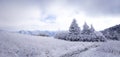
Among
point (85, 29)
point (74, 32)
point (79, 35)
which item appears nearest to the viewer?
point (74, 32)

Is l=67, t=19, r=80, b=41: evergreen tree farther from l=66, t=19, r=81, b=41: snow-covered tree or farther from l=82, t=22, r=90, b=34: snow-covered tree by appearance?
l=82, t=22, r=90, b=34: snow-covered tree

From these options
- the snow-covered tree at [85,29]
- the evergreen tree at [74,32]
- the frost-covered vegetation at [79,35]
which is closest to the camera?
the evergreen tree at [74,32]

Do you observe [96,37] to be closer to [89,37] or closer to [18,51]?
[89,37]

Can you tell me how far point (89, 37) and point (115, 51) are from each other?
42.6 m

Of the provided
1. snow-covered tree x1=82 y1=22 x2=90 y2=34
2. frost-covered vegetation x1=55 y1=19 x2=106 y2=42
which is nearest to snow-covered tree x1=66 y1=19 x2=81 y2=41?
frost-covered vegetation x1=55 y1=19 x2=106 y2=42

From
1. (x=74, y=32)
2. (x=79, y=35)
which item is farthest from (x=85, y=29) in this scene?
(x=74, y=32)

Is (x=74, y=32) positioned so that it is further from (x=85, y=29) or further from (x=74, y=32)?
(x=85, y=29)

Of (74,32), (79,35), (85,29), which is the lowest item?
(79,35)

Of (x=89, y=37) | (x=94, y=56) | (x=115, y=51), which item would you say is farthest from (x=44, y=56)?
(x=89, y=37)

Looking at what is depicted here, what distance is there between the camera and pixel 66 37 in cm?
6216

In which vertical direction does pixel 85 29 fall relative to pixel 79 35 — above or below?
above

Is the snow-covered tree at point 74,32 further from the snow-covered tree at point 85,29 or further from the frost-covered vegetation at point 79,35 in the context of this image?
the snow-covered tree at point 85,29

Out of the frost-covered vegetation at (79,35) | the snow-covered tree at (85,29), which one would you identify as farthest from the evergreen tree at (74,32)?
the snow-covered tree at (85,29)

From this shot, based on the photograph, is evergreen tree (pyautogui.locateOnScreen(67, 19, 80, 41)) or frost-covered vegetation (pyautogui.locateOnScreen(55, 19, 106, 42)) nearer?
evergreen tree (pyautogui.locateOnScreen(67, 19, 80, 41))
